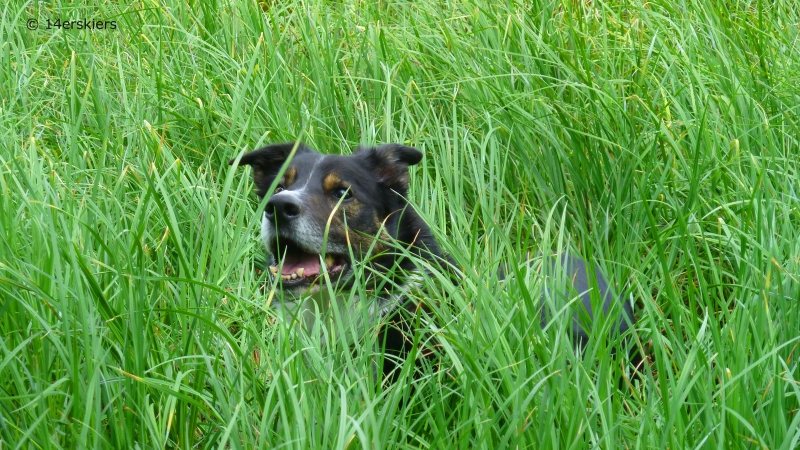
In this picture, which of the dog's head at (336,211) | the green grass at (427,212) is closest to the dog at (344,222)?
the dog's head at (336,211)

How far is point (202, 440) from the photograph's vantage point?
2.94 meters

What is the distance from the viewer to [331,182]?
445cm

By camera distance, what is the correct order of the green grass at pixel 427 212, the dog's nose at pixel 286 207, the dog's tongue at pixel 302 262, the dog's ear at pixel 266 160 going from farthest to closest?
1. the dog's ear at pixel 266 160
2. the dog's tongue at pixel 302 262
3. the dog's nose at pixel 286 207
4. the green grass at pixel 427 212

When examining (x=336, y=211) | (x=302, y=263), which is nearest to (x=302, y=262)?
(x=302, y=263)

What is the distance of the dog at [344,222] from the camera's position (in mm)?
4176

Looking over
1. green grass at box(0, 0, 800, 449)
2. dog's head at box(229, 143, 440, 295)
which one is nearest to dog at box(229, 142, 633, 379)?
dog's head at box(229, 143, 440, 295)

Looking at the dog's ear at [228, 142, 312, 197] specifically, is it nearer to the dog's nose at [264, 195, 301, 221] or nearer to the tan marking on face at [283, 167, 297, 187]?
the tan marking on face at [283, 167, 297, 187]

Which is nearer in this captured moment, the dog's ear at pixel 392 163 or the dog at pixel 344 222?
the dog at pixel 344 222

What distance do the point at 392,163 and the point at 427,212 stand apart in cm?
28

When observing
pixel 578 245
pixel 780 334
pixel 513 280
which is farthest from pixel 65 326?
pixel 578 245

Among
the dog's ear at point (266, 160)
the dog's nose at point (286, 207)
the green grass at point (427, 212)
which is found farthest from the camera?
the dog's ear at point (266, 160)

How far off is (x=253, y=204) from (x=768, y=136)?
2440 mm

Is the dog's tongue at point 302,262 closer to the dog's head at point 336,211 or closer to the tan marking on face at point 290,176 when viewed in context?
the dog's head at point 336,211

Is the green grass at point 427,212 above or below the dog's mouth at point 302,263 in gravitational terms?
above
